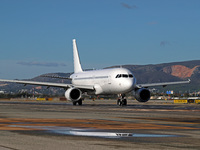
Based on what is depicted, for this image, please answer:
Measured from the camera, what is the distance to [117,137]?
1527cm

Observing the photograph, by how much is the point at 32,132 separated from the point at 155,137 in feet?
15.4

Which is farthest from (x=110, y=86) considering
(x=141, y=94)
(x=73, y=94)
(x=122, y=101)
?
(x=73, y=94)

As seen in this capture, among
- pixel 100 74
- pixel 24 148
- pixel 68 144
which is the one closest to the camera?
pixel 24 148

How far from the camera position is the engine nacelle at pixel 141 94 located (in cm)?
5689

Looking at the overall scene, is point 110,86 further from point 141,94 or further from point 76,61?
point 76,61

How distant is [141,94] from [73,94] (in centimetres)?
891

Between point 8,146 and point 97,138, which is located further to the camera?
point 97,138

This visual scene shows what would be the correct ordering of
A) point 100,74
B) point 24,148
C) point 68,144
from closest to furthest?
point 24,148
point 68,144
point 100,74

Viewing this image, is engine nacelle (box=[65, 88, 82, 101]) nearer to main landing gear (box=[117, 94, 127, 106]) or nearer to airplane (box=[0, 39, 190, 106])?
airplane (box=[0, 39, 190, 106])

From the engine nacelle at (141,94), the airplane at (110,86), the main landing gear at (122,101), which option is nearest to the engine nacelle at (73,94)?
the airplane at (110,86)

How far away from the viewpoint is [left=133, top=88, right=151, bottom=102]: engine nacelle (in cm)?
5689

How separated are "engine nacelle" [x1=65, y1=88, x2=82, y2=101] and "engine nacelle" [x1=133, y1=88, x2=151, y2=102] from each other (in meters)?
7.37

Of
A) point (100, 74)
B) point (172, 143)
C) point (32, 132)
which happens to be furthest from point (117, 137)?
point (100, 74)

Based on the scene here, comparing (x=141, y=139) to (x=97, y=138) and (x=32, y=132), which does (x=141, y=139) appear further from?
(x=32, y=132)
